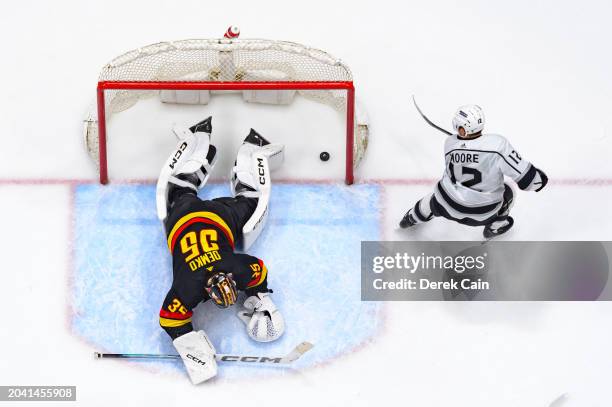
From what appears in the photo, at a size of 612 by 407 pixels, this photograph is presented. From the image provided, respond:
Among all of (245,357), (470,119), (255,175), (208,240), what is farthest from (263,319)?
(470,119)

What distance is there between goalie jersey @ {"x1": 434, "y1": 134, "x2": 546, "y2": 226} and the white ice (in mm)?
417

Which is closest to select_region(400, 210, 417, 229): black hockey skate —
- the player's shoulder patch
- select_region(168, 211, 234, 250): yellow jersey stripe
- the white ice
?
the white ice

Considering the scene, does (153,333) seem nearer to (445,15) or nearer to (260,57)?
(260,57)

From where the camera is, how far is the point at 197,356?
19.8 feet

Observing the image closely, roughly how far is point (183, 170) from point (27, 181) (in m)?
0.82

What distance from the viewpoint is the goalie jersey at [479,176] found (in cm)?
588

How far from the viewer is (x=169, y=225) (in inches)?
245

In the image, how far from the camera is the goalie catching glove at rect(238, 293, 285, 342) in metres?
6.13

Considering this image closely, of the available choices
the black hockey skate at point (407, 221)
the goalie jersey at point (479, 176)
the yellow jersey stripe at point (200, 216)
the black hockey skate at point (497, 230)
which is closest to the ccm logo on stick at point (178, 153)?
the yellow jersey stripe at point (200, 216)

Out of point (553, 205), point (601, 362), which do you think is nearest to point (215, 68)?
point (553, 205)

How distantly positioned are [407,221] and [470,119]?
2.53ft

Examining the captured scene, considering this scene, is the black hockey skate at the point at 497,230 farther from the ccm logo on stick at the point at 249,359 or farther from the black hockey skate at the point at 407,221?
the ccm logo on stick at the point at 249,359

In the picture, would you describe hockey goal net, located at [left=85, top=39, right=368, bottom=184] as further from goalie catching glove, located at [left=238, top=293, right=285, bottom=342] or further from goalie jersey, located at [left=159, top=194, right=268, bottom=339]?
goalie catching glove, located at [left=238, top=293, right=285, bottom=342]

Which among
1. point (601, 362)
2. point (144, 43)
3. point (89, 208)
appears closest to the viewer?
point (601, 362)
